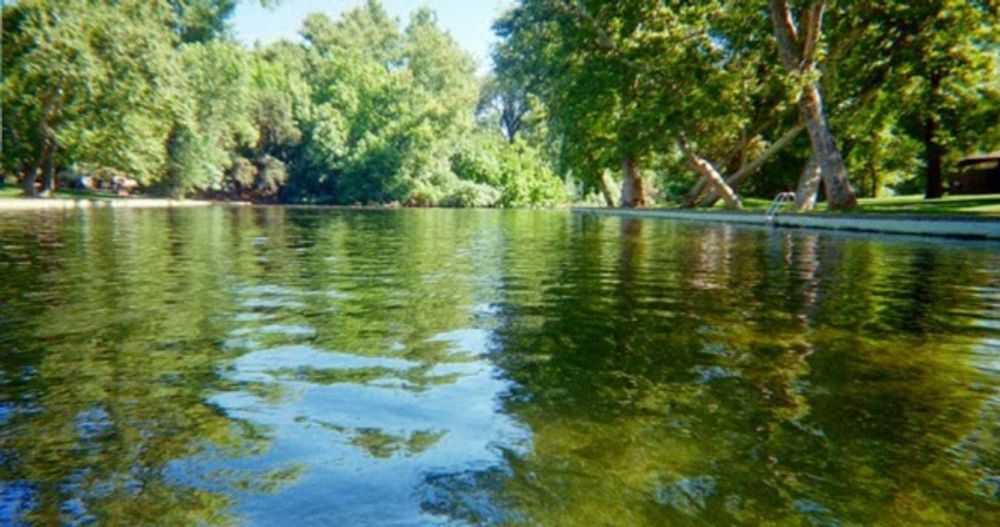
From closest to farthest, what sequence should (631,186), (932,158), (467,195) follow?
(932,158) < (631,186) < (467,195)

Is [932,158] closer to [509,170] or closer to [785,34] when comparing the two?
[785,34]

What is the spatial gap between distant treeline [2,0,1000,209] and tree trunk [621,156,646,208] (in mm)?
136

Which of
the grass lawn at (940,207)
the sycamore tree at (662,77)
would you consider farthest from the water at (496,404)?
the sycamore tree at (662,77)

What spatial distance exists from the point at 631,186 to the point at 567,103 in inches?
352

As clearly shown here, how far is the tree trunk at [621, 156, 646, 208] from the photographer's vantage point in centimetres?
4369

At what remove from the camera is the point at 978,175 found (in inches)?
1750

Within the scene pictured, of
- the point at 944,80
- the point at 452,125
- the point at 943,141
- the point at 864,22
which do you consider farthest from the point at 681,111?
the point at 452,125

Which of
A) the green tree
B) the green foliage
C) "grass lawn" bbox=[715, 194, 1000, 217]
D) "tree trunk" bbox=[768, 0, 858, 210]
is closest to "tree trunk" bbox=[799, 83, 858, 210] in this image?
"tree trunk" bbox=[768, 0, 858, 210]

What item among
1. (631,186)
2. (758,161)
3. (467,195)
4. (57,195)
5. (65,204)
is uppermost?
(758,161)

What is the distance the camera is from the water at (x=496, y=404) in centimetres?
252

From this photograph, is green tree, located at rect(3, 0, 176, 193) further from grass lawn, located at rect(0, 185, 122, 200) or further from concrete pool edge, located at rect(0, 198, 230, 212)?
concrete pool edge, located at rect(0, 198, 230, 212)

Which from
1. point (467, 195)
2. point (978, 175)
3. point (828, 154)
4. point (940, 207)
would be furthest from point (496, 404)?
point (467, 195)

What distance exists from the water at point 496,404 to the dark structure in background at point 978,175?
44430mm

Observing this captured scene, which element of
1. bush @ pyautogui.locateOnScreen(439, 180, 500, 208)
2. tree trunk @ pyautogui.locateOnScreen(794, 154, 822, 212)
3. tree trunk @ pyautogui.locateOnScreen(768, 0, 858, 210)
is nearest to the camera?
tree trunk @ pyautogui.locateOnScreen(768, 0, 858, 210)
